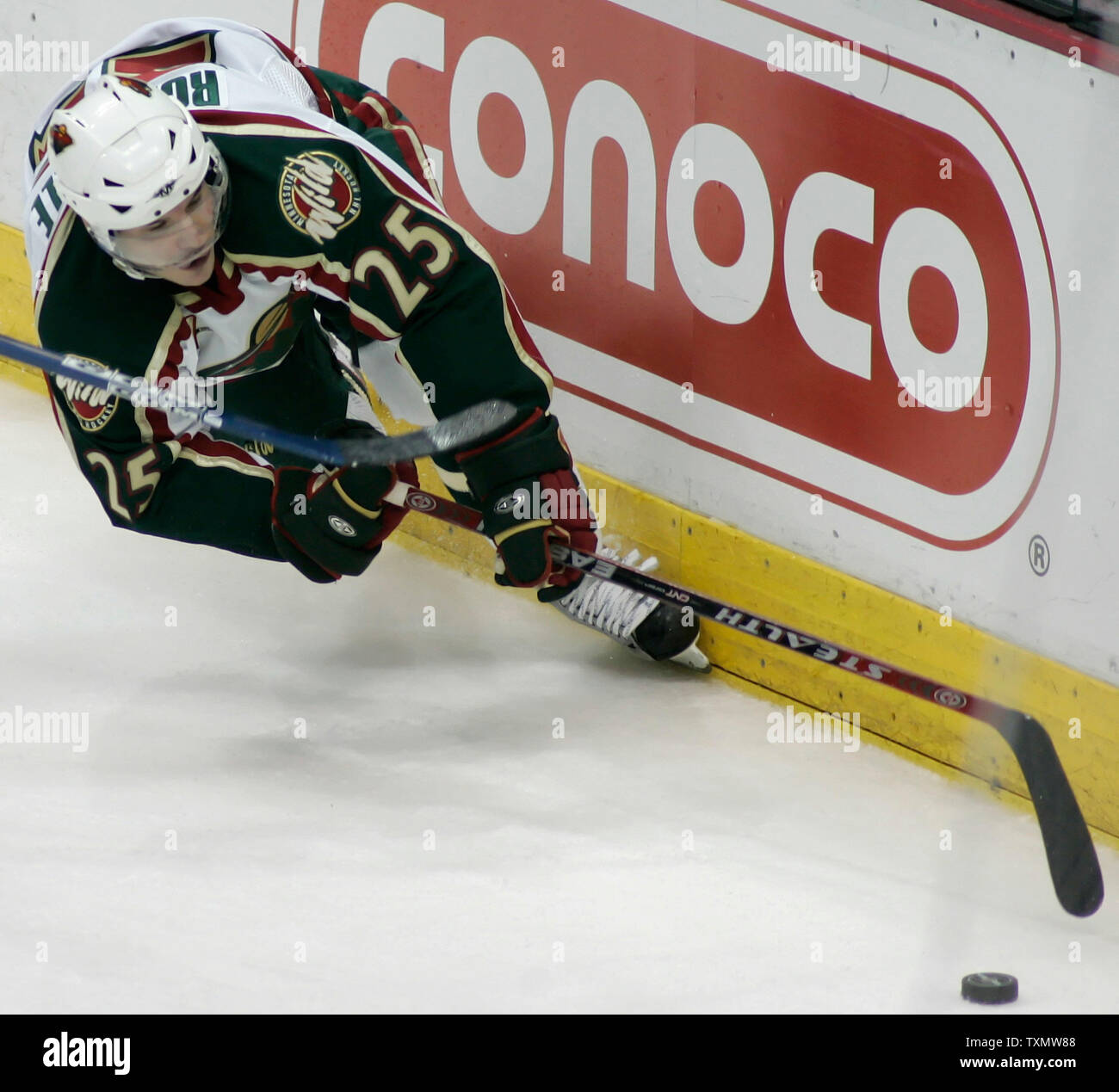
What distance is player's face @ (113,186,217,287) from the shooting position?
115 inches

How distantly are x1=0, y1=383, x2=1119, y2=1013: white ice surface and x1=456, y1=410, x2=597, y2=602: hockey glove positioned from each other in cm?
36

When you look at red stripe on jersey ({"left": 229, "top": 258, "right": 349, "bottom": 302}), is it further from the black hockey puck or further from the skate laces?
the black hockey puck

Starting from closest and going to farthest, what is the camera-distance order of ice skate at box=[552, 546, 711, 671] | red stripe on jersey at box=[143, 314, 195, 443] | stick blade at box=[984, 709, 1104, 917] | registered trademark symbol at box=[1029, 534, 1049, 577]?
1. stick blade at box=[984, 709, 1104, 917]
2. registered trademark symbol at box=[1029, 534, 1049, 577]
3. red stripe on jersey at box=[143, 314, 195, 443]
4. ice skate at box=[552, 546, 711, 671]

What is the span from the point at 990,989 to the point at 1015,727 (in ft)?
1.39

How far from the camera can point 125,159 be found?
286cm

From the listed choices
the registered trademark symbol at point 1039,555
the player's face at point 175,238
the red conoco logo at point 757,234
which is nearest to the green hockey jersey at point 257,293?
the player's face at point 175,238

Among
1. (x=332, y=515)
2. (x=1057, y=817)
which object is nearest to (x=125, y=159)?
(x=332, y=515)

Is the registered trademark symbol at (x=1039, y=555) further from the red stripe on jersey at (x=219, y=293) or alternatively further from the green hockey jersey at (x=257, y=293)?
the red stripe on jersey at (x=219, y=293)

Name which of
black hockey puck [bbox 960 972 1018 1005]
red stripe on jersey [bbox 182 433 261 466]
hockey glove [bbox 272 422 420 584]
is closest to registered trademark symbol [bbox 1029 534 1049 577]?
black hockey puck [bbox 960 972 1018 1005]

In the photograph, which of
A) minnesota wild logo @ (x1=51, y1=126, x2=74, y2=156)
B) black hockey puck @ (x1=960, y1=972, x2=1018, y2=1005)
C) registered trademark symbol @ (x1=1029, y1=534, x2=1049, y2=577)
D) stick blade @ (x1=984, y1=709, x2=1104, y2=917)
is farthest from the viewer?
registered trademark symbol @ (x1=1029, y1=534, x2=1049, y2=577)

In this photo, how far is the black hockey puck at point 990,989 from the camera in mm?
2604

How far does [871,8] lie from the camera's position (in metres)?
3.11

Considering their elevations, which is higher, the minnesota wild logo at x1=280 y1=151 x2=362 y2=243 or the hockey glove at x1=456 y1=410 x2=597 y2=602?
the minnesota wild logo at x1=280 y1=151 x2=362 y2=243

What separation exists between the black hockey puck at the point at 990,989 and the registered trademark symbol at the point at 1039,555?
2.29 ft
